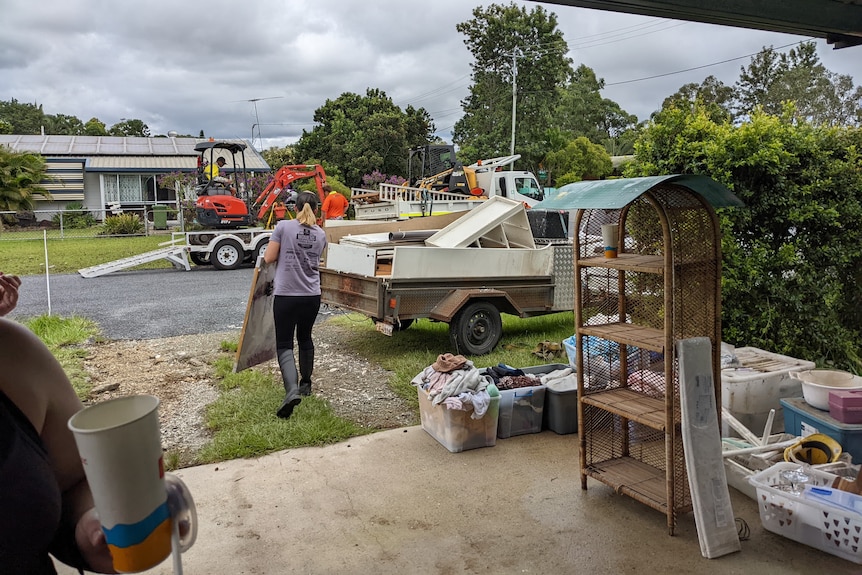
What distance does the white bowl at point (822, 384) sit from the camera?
3.96 m

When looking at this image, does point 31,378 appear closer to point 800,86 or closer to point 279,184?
point 279,184

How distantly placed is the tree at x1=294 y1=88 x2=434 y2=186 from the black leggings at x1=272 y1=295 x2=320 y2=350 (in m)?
28.3

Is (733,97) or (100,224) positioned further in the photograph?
(733,97)

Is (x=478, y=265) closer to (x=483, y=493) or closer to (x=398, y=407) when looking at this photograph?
(x=398, y=407)

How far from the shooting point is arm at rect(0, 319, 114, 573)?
134 centimetres

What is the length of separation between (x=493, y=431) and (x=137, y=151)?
35.2 metres

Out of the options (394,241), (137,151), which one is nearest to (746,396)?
(394,241)

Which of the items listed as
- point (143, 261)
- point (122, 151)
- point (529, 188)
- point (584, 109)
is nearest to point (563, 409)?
point (143, 261)

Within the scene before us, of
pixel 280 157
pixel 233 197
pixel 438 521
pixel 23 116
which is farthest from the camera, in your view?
pixel 23 116

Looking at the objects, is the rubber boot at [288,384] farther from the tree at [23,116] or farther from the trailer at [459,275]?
the tree at [23,116]

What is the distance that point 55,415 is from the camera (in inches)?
55.9

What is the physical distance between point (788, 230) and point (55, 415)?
19.8 ft

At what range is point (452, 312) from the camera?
6.89 meters

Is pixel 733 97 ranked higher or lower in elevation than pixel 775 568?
higher
